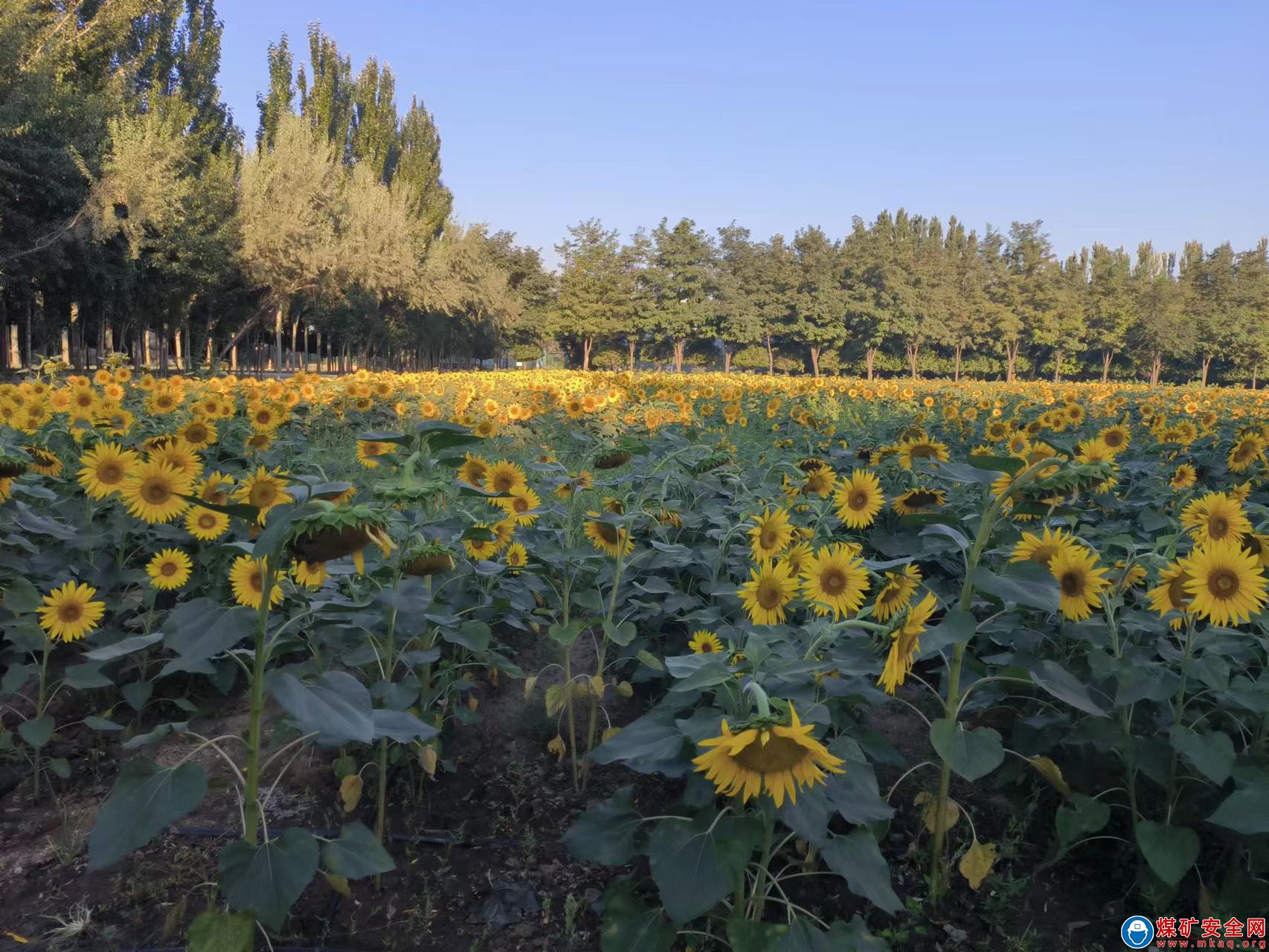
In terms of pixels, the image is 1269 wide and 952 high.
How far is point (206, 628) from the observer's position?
49.7 inches

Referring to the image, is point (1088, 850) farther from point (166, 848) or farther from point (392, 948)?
point (166, 848)

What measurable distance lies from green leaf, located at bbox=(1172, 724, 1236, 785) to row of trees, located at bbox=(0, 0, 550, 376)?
52.3 feet

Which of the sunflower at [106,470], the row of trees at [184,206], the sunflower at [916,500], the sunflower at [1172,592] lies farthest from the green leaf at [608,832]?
the row of trees at [184,206]

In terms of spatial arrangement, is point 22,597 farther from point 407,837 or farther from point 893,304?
point 893,304

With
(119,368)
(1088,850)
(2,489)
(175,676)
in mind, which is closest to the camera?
(1088,850)

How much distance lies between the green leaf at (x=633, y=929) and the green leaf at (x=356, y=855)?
0.41m

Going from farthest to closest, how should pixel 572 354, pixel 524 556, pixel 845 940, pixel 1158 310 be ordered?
pixel 572 354
pixel 1158 310
pixel 524 556
pixel 845 940

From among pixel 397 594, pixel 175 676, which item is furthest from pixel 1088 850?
pixel 175 676

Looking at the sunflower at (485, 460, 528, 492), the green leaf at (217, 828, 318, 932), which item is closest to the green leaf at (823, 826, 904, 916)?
the green leaf at (217, 828, 318, 932)

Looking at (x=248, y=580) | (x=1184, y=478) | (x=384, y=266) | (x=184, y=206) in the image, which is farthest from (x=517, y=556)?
(x=384, y=266)

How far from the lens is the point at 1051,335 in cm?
4791

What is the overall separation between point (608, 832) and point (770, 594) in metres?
0.62

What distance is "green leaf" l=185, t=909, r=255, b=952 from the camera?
4.25ft

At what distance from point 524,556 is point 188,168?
2649 cm
